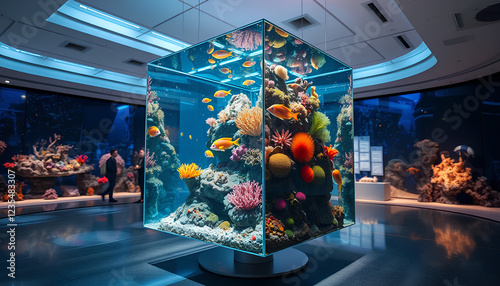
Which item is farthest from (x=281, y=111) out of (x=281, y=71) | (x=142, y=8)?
(x=142, y=8)

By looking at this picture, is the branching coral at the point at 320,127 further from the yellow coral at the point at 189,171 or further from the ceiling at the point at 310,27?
the ceiling at the point at 310,27

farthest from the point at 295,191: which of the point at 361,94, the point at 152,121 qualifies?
the point at 361,94

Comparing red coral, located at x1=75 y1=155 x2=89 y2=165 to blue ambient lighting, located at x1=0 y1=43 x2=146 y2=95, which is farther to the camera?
red coral, located at x1=75 y1=155 x2=89 y2=165

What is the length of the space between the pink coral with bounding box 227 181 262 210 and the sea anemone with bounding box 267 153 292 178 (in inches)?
7.5

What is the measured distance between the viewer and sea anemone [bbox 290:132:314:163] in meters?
2.63

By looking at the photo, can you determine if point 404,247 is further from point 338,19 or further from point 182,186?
point 338,19

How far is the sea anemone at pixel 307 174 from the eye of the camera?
270 centimetres

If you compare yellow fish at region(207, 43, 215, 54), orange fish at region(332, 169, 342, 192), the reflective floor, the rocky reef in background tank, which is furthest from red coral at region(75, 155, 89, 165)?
the rocky reef in background tank

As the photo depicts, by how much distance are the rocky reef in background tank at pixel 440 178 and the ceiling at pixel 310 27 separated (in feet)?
8.60

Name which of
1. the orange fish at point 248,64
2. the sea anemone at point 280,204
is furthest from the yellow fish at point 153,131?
the sea anemone at point 280,204

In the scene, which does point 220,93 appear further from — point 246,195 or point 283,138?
point 246,195

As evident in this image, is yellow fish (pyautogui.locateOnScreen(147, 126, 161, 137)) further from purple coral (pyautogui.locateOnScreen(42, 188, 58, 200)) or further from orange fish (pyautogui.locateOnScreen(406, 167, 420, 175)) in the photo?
orange fish (pyautogui.locateOnScreen(406, 167, 420, 175))

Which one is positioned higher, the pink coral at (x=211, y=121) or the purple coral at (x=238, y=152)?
the pink coral at (x=211, y=121)

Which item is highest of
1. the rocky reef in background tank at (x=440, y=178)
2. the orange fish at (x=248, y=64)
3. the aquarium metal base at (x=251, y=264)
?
the orange fish at (x=248, y=64)
